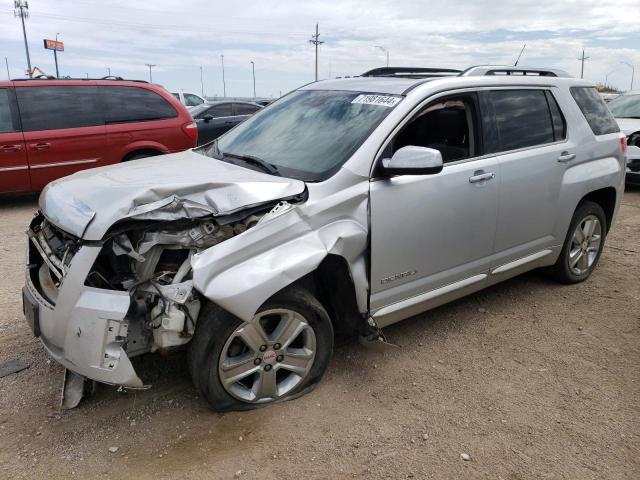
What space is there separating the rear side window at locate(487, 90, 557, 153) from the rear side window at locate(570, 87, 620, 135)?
0.47m

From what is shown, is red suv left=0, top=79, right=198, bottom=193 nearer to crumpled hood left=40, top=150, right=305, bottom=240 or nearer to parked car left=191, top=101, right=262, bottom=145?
parked car left=191, top=101, right=262, bottom=145

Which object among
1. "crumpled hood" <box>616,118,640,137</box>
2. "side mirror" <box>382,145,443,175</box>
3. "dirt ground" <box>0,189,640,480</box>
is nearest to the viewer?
"dirt ground" <box>0,189,640,480</box>

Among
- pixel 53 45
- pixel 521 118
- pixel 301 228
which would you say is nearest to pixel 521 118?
pixel 521 118

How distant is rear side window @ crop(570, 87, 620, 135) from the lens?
443 cm

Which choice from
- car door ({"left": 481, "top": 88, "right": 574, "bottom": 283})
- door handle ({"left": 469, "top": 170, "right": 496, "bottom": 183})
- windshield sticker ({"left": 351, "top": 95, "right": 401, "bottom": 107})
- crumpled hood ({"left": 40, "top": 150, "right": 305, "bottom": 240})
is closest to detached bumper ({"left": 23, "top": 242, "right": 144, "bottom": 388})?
crumpled hood ({"left": 40, "top": 150, "right": 305, "bottom": 240})

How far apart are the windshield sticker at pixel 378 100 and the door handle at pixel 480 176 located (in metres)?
0.72

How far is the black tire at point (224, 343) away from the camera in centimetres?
261

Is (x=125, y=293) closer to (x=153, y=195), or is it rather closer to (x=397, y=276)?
(x=153, y=195)

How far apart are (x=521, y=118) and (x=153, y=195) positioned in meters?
2.75

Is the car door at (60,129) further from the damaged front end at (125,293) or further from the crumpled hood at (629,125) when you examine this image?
the crumpled hood at (629,125)

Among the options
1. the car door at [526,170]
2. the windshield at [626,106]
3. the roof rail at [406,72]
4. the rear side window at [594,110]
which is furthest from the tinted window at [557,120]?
the windshield at [626,106]

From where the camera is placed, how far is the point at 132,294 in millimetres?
2529

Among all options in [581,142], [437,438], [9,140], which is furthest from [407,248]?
[9,140]

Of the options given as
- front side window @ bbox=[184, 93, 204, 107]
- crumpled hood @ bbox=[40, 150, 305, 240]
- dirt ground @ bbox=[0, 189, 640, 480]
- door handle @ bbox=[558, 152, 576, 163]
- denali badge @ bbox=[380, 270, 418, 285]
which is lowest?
dirt ground @ bbox=[0, 189, 640, 480]
